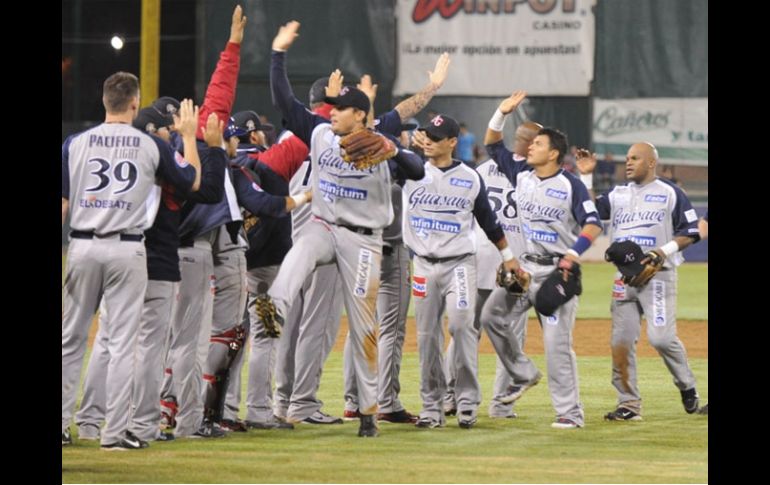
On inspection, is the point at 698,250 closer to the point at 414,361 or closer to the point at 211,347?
the point at 414,361

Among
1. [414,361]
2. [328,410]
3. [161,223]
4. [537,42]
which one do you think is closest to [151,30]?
[537,42]

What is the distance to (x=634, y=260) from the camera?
8984 millimetres

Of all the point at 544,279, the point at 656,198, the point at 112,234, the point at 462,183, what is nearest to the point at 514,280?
the point at 544,279

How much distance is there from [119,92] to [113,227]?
2.30 ft

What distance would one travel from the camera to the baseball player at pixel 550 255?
8555 millimetres

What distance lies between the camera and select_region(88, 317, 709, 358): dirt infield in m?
13.7

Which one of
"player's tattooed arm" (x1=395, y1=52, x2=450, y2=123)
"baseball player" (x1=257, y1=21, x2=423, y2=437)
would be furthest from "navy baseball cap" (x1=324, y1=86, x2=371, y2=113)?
"player's tattooed arm" (x1=395, y1=52, x2=450, y2=123)

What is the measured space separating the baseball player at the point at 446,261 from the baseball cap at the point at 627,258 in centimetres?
77

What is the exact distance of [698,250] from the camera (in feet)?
83.3

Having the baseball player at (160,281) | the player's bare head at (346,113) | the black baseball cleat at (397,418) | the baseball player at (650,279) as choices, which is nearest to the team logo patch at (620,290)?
the baseball player at (650,279)

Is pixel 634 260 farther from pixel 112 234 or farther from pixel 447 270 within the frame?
pixel 112 234

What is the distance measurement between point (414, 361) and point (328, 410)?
3248mm

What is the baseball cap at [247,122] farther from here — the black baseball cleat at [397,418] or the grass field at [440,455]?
the black baseball cleat at [397,418]

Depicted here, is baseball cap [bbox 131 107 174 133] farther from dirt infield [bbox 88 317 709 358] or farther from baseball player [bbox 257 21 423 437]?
dirt infield [bbox 88 317 709 358]
